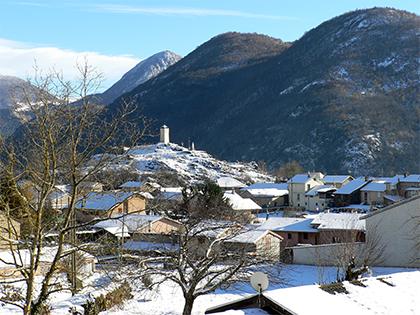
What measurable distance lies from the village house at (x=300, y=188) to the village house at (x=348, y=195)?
467 centimetres

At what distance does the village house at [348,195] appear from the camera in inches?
2287

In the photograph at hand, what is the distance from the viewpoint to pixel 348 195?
58125 millimetres

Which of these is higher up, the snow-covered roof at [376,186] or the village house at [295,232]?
the snow-covered roof at [376,186]

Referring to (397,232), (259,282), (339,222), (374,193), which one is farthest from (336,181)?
(259,282)

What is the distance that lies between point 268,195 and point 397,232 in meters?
42.0

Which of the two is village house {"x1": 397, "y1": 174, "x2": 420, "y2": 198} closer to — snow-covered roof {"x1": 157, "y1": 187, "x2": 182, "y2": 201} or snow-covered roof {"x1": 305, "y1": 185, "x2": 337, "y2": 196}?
snow-covered roof {"x1": 305, "y1": 185, "x2": 337, "y2": 196}

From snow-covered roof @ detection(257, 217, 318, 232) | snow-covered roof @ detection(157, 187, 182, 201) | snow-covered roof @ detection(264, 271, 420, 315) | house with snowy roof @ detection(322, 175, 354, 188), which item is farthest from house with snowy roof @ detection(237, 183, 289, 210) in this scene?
snow-covered roof @ detection(264, 271, 420, 315)

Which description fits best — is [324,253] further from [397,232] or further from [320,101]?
[320,101]

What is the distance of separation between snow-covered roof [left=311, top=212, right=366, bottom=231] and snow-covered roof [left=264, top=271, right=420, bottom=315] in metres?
17.3

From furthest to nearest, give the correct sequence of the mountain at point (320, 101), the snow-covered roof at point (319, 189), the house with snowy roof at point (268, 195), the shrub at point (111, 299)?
1. the mountain at point (320, 101)
2. the house with snowy roof at point (268, 195)
3. the snow-covered roof at point (319, 189)
4. the shrub at point (111, 299)

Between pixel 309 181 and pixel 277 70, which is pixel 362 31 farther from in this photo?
pixel 309 181

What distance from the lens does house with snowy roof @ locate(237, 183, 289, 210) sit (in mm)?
64438

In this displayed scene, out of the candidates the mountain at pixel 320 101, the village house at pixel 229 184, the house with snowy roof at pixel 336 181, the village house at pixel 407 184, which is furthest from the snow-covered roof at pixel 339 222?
the mountain at pixel 320 101

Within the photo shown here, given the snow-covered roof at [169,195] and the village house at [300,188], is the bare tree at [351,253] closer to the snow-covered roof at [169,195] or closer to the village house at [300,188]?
the snow-covered roof at [169,195]
